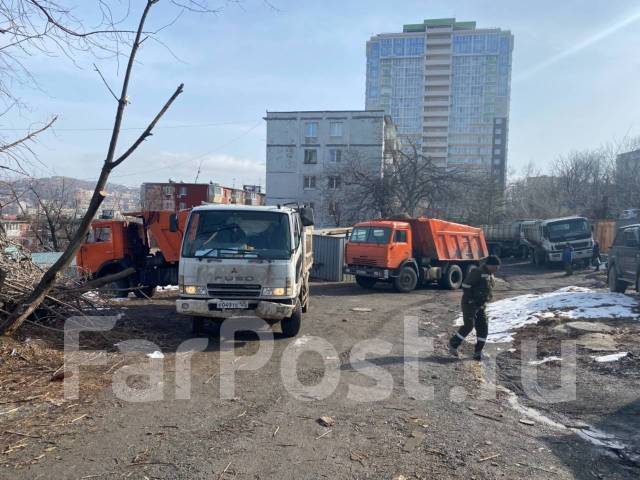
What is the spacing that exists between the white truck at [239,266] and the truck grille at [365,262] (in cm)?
855

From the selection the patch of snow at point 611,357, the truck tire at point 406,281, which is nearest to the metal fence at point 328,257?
the truck tire at point 406,281

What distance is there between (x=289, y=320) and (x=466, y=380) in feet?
10.7

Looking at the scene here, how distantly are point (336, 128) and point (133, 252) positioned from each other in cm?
3992

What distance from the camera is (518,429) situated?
488 cm

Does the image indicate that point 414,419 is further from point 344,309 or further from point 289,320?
point 344,309

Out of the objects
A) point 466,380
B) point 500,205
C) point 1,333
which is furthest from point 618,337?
point 500,205

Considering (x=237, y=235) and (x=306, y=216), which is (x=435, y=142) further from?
(x=237, y=235)

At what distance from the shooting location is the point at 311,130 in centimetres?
5228

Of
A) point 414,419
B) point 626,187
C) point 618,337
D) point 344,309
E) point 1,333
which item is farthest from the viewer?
point 626,187

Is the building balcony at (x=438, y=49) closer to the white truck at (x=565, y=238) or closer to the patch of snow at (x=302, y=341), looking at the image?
the white truck at (x=565, y=238)

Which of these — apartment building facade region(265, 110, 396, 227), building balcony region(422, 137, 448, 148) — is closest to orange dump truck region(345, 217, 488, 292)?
apartment building facade region(265, 110, 396, 227)

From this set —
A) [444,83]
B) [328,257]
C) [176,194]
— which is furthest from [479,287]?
[444,83]

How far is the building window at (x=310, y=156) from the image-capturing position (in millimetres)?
52031

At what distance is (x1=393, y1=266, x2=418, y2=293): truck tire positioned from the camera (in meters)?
17.0
